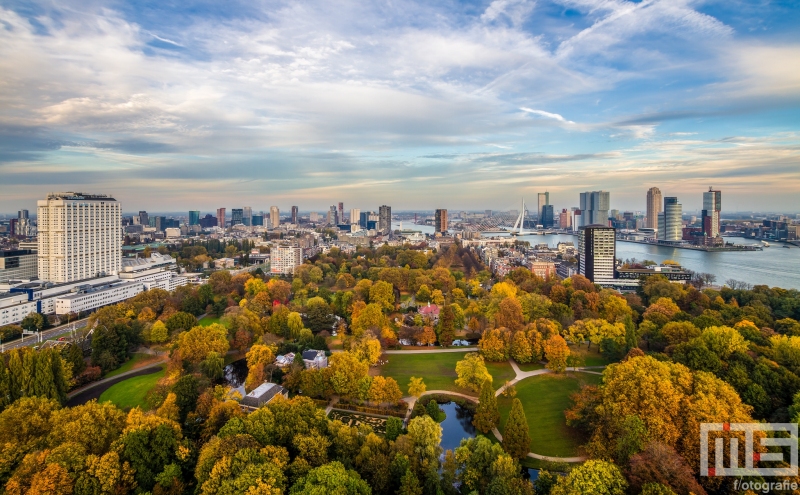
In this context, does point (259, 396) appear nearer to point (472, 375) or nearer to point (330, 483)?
point (330, 483)

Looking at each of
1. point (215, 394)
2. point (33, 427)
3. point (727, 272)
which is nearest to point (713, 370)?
point (215, 394)

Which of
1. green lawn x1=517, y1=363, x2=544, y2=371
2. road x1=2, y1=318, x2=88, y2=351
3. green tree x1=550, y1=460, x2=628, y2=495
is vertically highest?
green tree x1=550, y1=460, x2=628, y2=495

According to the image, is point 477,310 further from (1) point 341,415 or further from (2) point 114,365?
(2) point 114,365

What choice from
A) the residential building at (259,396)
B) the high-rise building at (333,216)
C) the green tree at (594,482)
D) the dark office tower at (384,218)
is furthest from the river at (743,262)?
the high-rise building at (333,216)

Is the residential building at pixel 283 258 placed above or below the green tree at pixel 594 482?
above

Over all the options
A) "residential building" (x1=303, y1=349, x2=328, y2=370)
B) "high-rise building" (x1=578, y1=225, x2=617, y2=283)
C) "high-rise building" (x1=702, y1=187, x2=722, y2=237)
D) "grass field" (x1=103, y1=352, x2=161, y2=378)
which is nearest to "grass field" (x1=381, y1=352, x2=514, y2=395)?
"residential building" (x1=303, y1=349, x2=328, y2=370)

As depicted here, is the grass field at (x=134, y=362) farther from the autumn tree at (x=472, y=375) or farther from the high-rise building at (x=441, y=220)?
the high-rise building at (x=441, y=220)

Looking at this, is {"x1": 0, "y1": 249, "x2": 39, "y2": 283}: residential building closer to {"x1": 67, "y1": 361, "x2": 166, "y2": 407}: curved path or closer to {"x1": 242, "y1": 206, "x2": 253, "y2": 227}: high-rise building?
{"x1": 67, "y1": 361, "x2": 166, "y2": 407}: curved path
